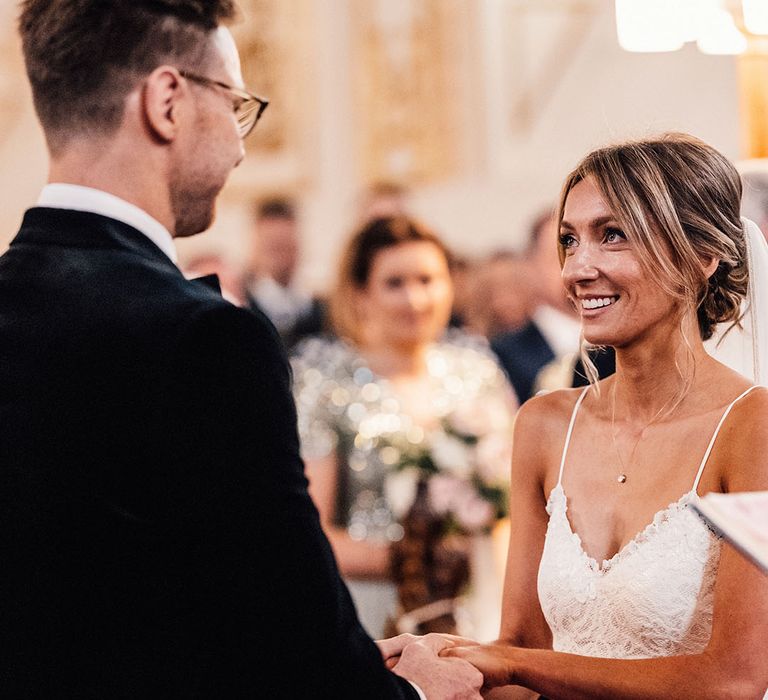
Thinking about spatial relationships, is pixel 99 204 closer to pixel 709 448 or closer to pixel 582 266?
pixel 582 266

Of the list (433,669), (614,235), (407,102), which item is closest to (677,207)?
(614,235)

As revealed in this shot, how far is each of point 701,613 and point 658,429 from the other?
0.38 m

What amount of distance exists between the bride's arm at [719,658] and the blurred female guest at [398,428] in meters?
1.57

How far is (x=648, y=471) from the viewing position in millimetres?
2396

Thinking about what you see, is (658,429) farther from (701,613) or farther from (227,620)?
(227,620)

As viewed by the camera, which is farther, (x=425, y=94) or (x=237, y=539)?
(x=425, y=94)

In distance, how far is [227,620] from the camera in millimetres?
1707

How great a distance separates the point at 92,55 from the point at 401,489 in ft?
7.74

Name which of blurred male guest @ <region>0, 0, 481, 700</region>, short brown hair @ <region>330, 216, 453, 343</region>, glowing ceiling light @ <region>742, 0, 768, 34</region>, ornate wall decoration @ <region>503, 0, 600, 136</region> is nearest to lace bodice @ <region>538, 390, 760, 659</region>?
blurred male guest @ <region>0, 0, 481, 700</region>

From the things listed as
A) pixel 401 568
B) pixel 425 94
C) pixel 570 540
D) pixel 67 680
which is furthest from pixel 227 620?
pixel 425 94

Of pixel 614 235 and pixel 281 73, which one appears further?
pixel 281 73

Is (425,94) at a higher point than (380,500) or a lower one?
higher

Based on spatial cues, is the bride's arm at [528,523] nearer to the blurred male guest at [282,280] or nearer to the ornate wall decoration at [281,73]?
the blurred male guest at [282,280]

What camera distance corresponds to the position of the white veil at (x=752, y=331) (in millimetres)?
2465
